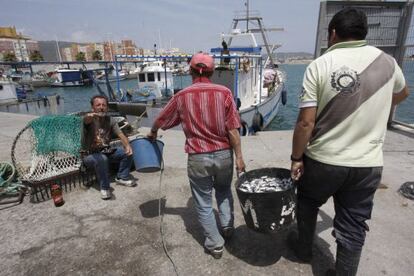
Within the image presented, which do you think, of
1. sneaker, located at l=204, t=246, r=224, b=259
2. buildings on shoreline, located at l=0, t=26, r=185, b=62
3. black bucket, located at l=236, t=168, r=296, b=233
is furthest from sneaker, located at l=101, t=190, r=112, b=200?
buildings on shoreline, located at l=0, t=26, r=185, b=62

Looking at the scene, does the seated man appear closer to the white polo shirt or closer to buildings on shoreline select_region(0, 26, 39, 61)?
Result: the white polo shirt

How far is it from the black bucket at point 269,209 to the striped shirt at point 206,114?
0.49 metres

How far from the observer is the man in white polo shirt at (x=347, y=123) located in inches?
68.0

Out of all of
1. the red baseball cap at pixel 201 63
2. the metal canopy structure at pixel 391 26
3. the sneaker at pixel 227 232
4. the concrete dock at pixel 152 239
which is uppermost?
the metal canopy structure at pixel 391 26

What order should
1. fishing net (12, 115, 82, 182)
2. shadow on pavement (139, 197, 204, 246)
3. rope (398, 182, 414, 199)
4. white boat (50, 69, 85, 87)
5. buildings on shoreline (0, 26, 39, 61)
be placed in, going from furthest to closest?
buildings on shoreline (0, 26, 39, 61) → white boat (50, 69, 85, 87) → fishing net (12, 115, 82, 182) → rope (398, 182, 414, 199) → shadow on pavement (139, 197, 204, 246)

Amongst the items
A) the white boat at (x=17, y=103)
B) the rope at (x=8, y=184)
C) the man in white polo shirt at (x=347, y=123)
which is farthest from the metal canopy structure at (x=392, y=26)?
the white boat at (x=17, y=103)

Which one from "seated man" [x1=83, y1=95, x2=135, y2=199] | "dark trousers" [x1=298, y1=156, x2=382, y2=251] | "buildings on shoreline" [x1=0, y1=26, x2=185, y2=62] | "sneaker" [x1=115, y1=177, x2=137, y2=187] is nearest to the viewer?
"dark trousers" [x1=298, y1=156, x2=382, y2=251]

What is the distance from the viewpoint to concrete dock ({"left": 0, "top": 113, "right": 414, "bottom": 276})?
7.95 feet

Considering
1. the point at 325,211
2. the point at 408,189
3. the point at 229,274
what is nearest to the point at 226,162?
the point at 229,274

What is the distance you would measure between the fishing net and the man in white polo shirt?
3.37 metres

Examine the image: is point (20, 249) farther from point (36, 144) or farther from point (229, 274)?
point (229, 274)

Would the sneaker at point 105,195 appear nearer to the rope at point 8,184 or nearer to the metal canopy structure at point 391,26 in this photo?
the rope at point 8,184

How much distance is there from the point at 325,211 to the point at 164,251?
2.01 metres

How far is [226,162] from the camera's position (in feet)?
7.79
